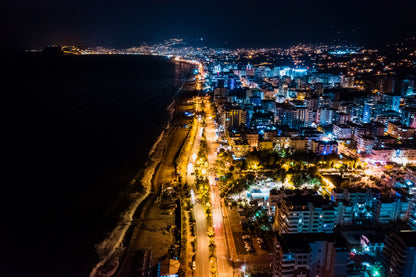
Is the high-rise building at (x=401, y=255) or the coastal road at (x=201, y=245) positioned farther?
the coastal road at (x=201, y=245)

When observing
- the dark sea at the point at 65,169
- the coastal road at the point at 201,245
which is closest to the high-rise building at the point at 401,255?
the coastal road at the point at 201,245

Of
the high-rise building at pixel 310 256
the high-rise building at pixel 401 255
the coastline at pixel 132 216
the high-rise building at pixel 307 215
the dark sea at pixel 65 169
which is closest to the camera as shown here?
the high-rise building at pixel 310 256

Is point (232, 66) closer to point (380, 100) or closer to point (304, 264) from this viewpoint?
point (380, 100)

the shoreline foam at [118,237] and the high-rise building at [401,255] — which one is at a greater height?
the high-rise building at [401,255]

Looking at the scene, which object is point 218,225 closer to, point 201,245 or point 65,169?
point 201,245

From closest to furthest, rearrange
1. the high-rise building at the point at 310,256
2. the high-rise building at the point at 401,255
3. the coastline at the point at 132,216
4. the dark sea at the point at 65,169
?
the high-rise building at the point at 310,256 → the high-rise building at the point at 401,255 → the coastline at the point at 132,216 → the dark sea at the point at 65,169

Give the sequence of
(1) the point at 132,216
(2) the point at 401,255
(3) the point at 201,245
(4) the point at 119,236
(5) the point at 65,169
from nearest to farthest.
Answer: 1. (2) the point at 401,255
2. (3) the point at 201,245
3. (4) the point at 119,236
4. (1) the point at 132,216
5. (5) the point at 65,169

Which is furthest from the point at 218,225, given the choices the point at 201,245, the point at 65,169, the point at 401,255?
the point at 65,169

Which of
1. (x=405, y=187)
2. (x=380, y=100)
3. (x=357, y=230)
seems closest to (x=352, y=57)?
(x=380, y=100)

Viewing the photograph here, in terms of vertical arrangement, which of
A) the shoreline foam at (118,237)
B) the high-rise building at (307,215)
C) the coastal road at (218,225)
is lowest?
the shoreline foam at (118,237)

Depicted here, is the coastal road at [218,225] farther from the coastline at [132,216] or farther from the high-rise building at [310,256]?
the coastline at [132,216]
